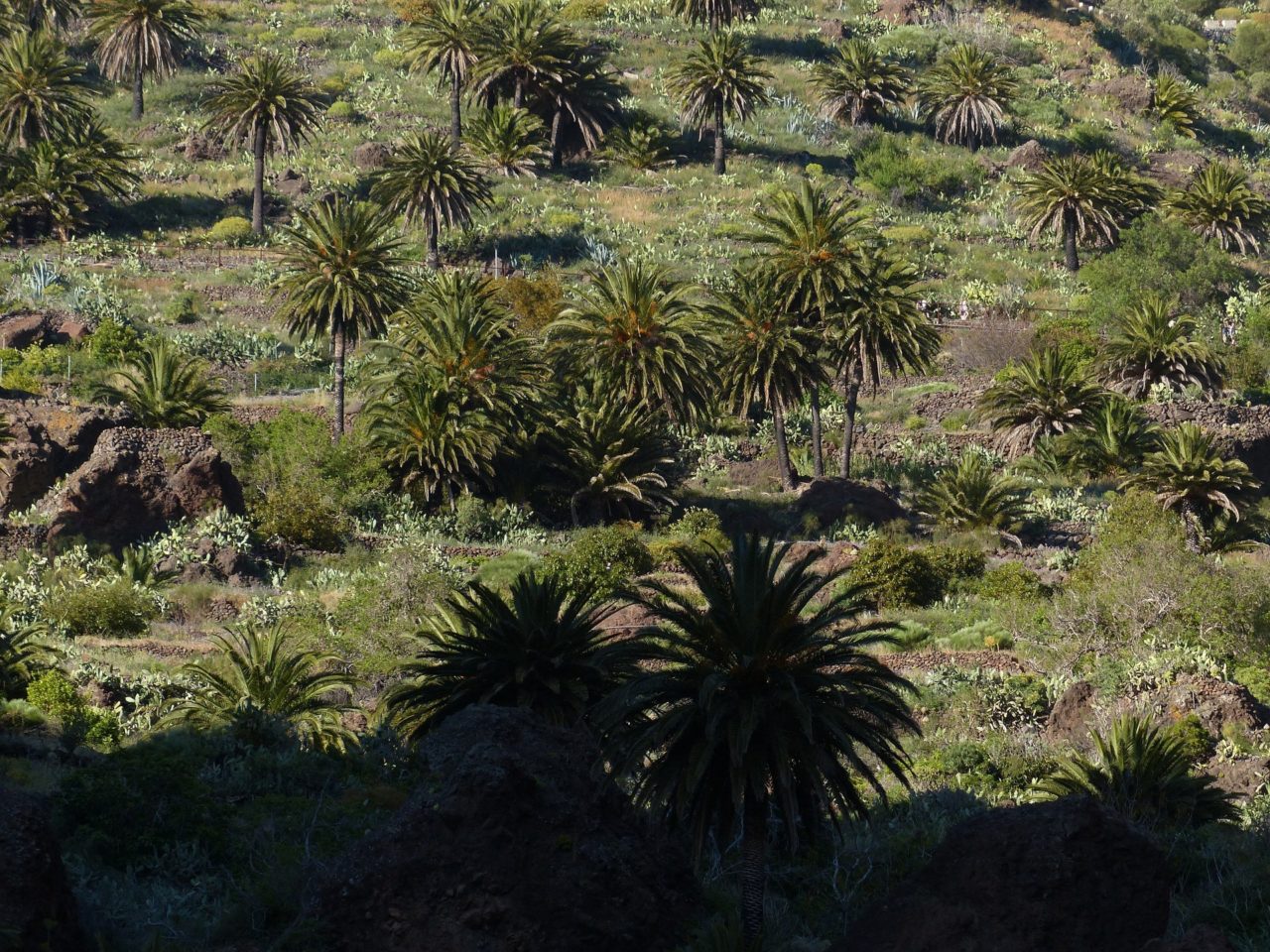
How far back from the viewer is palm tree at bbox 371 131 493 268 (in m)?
60.0

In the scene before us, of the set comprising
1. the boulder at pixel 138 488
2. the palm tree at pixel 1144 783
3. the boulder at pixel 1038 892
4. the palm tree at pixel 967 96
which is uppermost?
the palm tree at pixel 967 96

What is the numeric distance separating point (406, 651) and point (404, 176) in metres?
33.4

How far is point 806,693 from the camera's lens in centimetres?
1808

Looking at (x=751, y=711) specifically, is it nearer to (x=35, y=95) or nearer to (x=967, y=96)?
(x=35, y=95)

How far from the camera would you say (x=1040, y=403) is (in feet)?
168

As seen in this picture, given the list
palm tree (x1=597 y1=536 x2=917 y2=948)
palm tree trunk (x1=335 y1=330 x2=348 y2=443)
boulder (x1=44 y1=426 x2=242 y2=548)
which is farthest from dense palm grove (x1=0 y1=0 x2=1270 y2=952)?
boulder (x1=44 y1=426 x2=242 y2=548)

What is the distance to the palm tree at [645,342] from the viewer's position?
154 feet

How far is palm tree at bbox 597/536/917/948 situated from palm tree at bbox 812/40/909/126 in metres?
70.2

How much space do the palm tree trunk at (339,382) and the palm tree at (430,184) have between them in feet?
34.6

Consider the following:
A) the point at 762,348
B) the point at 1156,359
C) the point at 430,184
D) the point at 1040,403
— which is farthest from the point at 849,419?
the point at 430,184

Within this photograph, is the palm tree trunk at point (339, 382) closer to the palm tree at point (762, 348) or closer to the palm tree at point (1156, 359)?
the palm tree at point (762, 348)

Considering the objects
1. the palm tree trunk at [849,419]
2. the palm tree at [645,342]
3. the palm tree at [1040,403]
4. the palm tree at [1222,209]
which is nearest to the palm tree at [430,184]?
the palm tree at [645,342]

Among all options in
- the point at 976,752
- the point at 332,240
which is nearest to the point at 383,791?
the point at 976,752

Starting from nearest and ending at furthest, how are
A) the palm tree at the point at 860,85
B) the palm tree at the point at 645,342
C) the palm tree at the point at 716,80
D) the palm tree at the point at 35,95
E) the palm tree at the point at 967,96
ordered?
the palm tree at the point at 645,342 < the palm tree at the point at 35,95 < the palm tree at the point at 716,80 < the palm tree at the point at 967,96 < the palm tree at the point at 860,85
